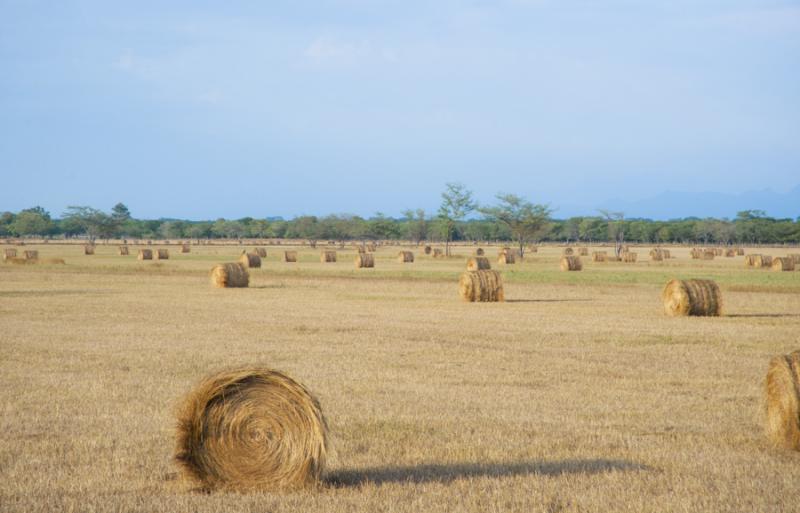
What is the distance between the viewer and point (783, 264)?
57.3m

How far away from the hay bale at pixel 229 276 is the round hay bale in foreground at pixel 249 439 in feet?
96.1

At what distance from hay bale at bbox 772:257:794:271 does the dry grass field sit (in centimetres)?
2900

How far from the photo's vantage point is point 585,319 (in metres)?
25.7

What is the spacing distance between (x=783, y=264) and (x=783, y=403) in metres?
49.9

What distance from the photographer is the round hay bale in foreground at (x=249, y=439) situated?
9.20 metres

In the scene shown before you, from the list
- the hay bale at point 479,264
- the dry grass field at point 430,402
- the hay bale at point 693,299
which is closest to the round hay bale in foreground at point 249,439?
the dry grass field at point 430,402

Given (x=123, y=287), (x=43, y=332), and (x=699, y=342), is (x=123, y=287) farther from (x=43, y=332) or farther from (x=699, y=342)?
(x=699, y=342)

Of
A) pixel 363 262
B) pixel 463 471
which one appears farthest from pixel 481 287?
pixel 363 262

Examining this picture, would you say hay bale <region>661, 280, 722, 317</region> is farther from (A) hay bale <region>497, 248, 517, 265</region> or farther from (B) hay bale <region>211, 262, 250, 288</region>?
(A) hay bale <region>497, 248, 517, 265</region>

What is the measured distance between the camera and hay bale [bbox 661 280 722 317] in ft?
87.0

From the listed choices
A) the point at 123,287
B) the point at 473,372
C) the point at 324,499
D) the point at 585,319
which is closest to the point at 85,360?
the point at 473,372

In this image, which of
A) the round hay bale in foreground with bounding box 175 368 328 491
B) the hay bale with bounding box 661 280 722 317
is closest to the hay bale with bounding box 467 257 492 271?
the hay bale with bounding box 661 280 722 317

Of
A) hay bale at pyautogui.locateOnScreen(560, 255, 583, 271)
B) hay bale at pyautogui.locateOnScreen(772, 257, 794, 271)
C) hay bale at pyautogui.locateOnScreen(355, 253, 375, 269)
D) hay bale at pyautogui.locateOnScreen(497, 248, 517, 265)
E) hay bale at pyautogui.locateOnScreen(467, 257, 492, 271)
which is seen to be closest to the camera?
hay bale at pyautogui.locateOnScreen(467, 257, 492, 271)

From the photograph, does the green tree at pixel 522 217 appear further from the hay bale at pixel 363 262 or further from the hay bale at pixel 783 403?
the hay bale at pixel 783 403
